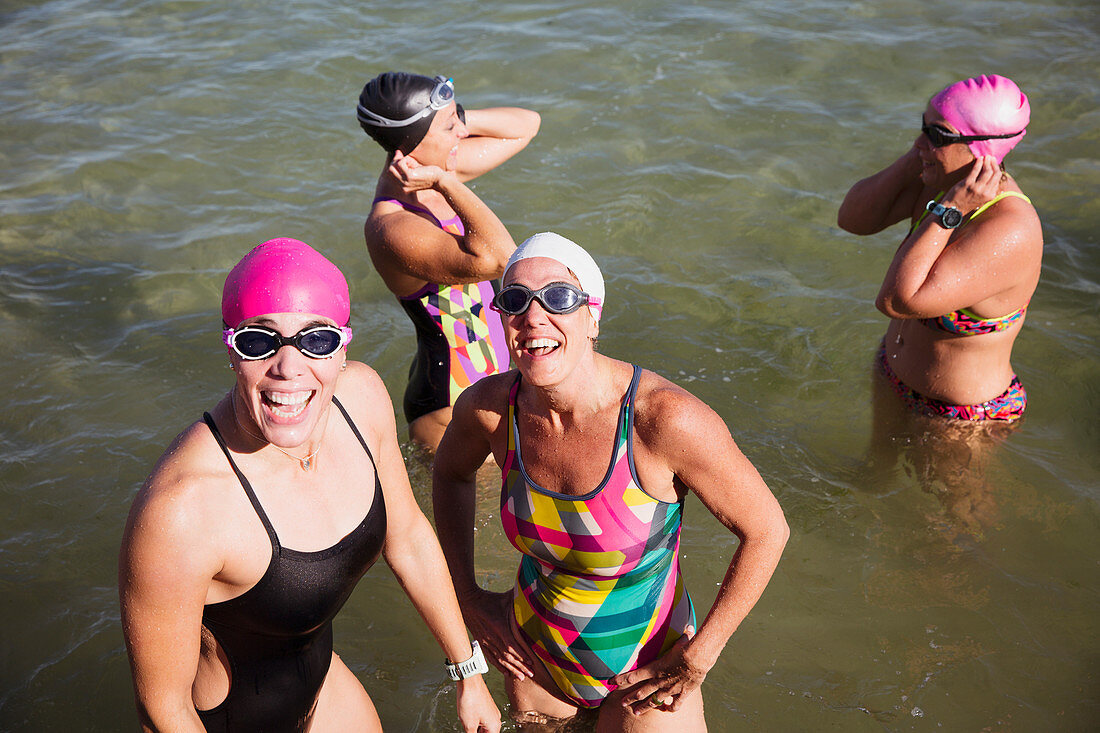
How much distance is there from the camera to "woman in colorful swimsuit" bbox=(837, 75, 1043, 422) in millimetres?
4098

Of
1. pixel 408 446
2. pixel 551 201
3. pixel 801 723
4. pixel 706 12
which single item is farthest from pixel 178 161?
pixel 801 723

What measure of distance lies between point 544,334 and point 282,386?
814 millimetres

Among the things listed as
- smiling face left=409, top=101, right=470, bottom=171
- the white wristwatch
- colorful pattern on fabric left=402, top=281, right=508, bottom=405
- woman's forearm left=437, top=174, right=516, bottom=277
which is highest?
smiling face left=409, top=101, right=470, bottom=171

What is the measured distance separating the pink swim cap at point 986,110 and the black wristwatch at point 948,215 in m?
0.29

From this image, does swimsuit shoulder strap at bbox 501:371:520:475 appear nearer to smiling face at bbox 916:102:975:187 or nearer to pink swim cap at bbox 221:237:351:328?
pink swim cap at bbox 221:237:351:328

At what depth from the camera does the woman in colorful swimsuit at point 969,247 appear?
4.10 m

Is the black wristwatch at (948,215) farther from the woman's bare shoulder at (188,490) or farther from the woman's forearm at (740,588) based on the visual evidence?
the woman's bare shoulder at (188,490)

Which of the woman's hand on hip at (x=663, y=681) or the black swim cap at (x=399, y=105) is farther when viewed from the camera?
the black swim cap at (x=399, y=105)

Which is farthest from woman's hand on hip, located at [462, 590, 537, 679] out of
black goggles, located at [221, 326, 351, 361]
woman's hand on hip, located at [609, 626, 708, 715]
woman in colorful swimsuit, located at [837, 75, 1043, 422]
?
woman in colorful swimsuit, located at [837, 75, 1043, 422]

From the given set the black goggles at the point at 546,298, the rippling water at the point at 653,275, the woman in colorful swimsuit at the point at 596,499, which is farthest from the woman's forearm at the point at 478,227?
the rippling water at the point at 653,275

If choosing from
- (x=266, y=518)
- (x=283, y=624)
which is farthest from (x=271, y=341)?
(x=283, y=624)

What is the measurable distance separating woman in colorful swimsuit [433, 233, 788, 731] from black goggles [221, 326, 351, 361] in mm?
592

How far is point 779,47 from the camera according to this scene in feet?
36.1

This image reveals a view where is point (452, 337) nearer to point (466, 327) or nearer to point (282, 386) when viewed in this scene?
point (466, 327)
